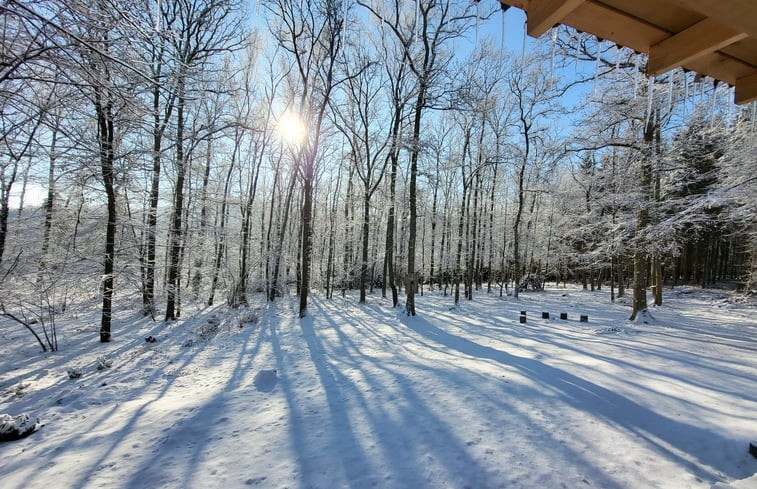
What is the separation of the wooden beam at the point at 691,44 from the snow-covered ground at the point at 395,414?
2.74m

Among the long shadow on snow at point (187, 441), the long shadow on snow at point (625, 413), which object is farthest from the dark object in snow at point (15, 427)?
the long shadow on snow at point (625, 413)

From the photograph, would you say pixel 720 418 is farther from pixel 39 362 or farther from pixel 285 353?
pixel 39 362

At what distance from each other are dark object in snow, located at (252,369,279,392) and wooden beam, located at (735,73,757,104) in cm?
566

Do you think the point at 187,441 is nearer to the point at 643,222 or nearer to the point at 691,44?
the point at 691,44

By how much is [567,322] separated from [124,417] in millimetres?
10882

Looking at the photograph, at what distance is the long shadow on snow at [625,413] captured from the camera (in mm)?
2637

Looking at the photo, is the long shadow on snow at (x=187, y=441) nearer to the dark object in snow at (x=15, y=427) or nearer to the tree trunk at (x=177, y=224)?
the dark object in snow at (x=15, y=427)

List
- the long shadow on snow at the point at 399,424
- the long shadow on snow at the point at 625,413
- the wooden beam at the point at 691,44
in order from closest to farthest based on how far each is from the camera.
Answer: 1. the wooden beam at the point at 691,44
2. the long shadow on snow at the point at 399,424
3. the long shadow on snow at the point at 625,413

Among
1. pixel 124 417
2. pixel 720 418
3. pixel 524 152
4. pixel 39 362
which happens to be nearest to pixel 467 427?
pixel 720 418

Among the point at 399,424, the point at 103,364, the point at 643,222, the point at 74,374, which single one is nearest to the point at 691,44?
the point at 399,424

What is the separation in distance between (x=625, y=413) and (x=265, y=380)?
4447 millimetres

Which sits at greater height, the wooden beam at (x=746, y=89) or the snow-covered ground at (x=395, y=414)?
the wooden beam at (x=746, y=89)

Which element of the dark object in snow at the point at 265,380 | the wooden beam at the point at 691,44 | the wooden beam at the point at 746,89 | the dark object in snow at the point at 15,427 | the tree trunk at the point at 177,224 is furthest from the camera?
the tree trunk at the point at 177,224

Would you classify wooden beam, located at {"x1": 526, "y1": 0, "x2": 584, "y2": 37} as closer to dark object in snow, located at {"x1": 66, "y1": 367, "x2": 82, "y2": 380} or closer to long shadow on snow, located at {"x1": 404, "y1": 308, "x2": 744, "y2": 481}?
long shadow on snow, located at {"x1": 404, "y1": 308, "x2": 744, "y2": 481}
